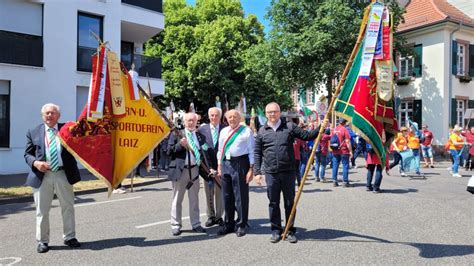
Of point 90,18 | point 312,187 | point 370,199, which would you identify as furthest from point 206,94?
point 370,199

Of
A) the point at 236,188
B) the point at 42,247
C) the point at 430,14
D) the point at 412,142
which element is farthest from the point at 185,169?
the point at 430,14

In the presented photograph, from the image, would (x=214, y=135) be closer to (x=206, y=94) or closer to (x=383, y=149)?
(x=383, y=149)

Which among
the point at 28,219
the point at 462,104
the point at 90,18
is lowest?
the point at 28,219

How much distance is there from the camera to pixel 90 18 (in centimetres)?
1828

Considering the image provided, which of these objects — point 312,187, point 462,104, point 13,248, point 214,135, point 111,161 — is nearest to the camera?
point 13,248

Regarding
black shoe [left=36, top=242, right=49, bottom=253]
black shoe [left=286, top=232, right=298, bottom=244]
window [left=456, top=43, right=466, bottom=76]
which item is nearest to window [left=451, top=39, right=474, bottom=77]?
window [left=456, top=43, right=466, bottom=76]

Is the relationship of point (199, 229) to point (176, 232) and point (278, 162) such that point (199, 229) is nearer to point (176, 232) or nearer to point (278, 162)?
point (176, 232)

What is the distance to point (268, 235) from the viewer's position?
664 centimetres

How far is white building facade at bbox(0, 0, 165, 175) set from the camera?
16.1 meters

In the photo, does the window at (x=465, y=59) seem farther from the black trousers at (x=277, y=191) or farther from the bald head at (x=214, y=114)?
the black trousers at (x=277, y=191)

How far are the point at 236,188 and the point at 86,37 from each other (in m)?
14.0

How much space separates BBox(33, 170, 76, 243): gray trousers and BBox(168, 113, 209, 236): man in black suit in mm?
1483

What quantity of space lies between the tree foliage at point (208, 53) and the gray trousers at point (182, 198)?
23.7 m

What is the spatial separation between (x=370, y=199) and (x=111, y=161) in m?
5.97
